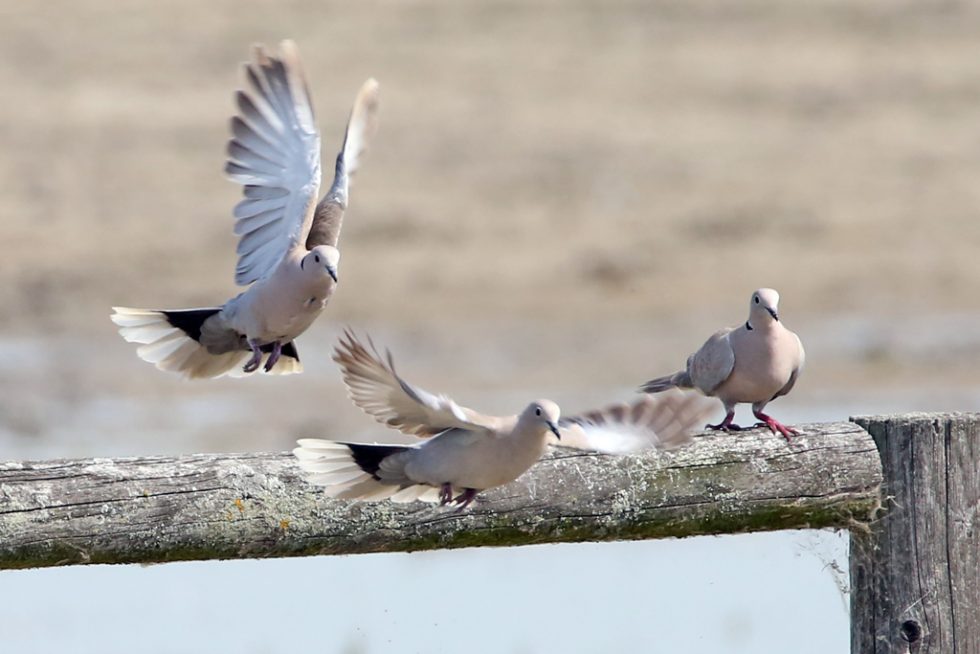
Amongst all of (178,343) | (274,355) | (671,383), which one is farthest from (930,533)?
(178,343)

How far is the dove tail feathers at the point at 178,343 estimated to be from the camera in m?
5.87

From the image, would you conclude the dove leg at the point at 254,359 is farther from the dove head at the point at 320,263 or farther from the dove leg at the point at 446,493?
the dove leg at the point at 446,493

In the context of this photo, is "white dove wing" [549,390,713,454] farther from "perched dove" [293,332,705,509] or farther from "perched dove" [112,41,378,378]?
"perched dove" [112,41,378,378]

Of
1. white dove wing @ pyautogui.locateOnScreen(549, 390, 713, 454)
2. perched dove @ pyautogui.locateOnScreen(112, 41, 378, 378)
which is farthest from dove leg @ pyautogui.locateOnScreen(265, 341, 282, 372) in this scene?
white dove wing @ pyautogui.locateOnScreen(549, 390, 713, 454)

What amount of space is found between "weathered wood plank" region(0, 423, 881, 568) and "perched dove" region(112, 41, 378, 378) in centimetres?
166

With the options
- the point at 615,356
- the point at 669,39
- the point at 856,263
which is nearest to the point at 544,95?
the point at 669,39

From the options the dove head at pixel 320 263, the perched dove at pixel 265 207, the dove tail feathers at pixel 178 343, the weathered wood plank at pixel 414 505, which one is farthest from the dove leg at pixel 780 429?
the dove tail feathers at pixel 178 343

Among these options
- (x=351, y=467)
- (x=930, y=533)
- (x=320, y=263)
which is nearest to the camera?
(x=351, y=467)

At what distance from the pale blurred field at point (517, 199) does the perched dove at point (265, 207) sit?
5704 millimetres

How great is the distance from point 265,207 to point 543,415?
2273mm

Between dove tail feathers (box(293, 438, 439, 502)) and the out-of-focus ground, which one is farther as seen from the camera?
the out-of-focus ground

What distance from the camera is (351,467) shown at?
3.96 metres

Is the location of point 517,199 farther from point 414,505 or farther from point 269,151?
point 414,505

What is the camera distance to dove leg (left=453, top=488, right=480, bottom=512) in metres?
3.99
